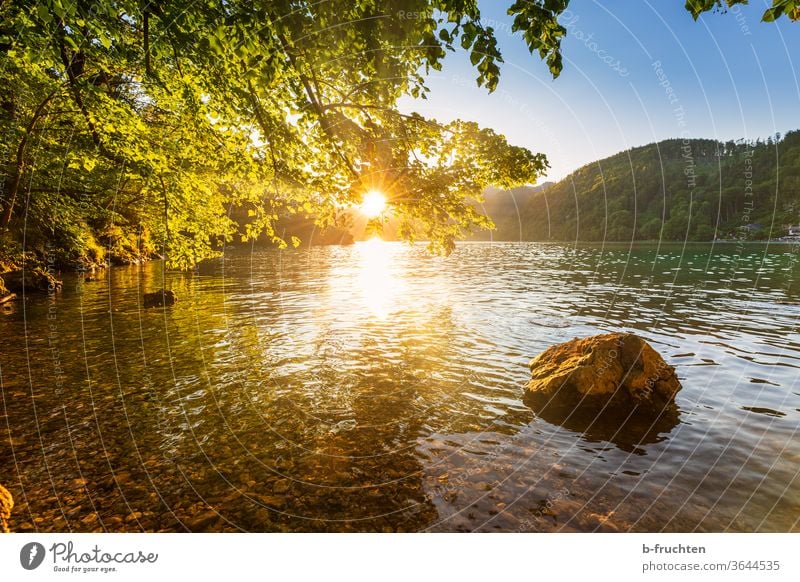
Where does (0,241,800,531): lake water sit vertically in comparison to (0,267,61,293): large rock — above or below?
below

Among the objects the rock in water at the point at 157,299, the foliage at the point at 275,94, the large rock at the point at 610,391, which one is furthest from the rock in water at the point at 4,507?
the rock in water at the point at 157,299

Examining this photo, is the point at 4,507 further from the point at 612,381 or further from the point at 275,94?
the point at 612,381

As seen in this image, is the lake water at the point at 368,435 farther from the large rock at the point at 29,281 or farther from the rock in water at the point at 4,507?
the large rock at the point at 29,281

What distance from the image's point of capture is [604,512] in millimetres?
6645

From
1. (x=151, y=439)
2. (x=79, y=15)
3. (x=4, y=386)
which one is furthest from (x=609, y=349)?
(x=4, y=386)

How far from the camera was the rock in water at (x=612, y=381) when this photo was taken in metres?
10.9

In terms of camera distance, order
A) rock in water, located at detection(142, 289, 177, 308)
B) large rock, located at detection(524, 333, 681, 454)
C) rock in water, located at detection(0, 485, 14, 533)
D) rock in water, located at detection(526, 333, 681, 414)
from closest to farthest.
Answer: rock in water, located at detection(0, 485, 14, 533) → large rock, located at detection(524, 333, 681, 454) → rock in water, located at detection(526, 333, 681, 414) → rock in water, located at detection(142, 289, 177, 308)

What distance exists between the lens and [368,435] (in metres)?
9.44

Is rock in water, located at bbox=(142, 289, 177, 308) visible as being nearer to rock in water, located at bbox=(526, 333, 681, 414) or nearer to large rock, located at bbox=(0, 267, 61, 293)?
large rock, located at bbox=(0, 267, 61, 293)

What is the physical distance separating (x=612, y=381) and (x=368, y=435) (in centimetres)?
743

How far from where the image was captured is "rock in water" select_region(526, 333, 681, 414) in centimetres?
1093

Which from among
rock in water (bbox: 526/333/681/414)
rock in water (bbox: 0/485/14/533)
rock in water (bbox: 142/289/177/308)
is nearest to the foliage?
rock in water (bbox: 526/333/681/414)

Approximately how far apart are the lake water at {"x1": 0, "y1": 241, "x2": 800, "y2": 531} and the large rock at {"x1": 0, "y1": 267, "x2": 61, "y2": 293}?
14.3m

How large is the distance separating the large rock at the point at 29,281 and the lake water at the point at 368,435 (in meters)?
14.3
